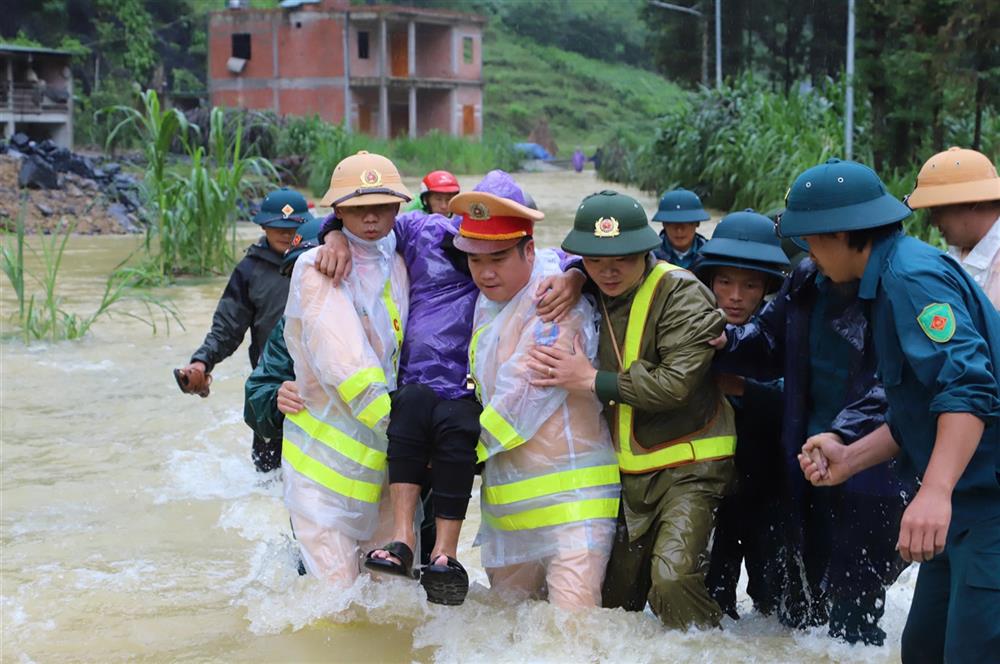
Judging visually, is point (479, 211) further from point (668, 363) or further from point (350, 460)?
point (350, 460)

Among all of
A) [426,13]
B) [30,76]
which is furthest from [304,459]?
[426,13]

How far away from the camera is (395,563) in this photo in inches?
157

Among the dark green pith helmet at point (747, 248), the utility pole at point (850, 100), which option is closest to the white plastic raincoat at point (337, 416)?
the dark green pith helmet at point (747, 248)

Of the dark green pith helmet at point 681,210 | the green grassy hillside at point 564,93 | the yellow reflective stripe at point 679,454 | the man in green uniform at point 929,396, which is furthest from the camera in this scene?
the green grassy hillside at point 564,93

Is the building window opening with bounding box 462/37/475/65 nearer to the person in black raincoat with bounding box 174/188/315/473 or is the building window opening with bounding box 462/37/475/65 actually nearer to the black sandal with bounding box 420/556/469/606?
the person in black raincoat with bounding box 174/188/315/473

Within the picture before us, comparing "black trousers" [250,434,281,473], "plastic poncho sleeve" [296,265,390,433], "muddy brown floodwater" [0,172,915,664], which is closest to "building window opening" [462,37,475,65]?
"muddy brown floodwater" [0,172,915,664]

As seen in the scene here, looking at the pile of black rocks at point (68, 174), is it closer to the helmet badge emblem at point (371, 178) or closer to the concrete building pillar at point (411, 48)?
the helmet badge emblem at point (371, 178)

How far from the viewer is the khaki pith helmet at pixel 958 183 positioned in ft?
14.0

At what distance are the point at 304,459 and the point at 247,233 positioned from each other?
18597mm

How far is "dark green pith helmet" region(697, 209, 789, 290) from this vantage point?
4230mm

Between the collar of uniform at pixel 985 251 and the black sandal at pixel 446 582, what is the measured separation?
6.93 ft

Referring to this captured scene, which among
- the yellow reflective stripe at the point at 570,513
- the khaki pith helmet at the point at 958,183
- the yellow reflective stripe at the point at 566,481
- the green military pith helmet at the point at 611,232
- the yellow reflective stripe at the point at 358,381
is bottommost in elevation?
the yellow reflective stripe at the point at 570,513

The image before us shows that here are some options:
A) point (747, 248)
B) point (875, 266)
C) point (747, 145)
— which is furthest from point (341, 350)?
point (747, 145)

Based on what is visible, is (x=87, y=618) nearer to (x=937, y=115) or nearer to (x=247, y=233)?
(x=937, y=115)
